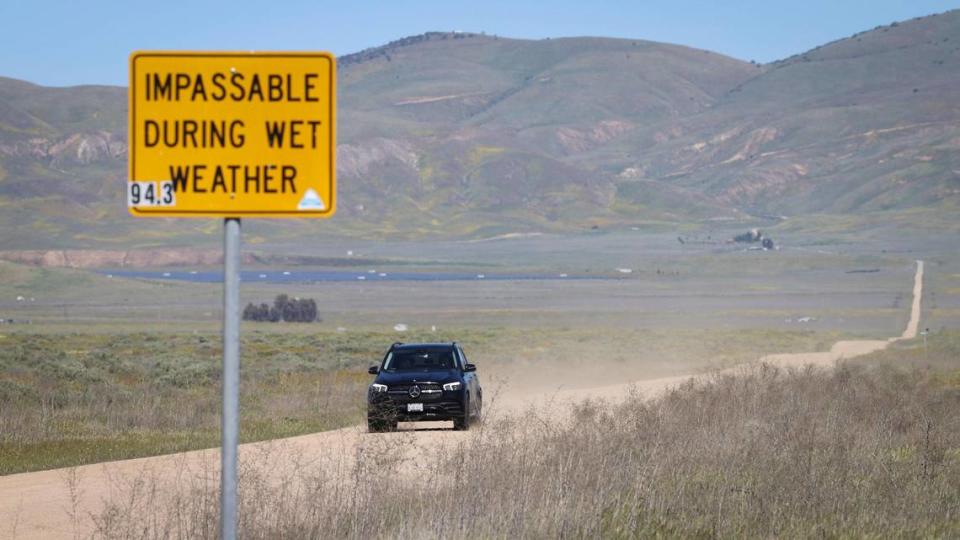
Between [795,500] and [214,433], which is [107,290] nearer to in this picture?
[214,433]

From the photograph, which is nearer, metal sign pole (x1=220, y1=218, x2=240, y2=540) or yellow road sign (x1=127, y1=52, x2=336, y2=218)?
metal sign pole (x1=220, y1=218, x2=240, y2=540)

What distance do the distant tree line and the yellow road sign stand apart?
7728cm

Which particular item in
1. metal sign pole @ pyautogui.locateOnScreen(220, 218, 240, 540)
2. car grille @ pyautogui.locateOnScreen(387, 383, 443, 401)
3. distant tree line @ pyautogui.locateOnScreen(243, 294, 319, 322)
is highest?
metal sign pole @ pyautogui.locateOnScreen(220, 218, 240, 540)

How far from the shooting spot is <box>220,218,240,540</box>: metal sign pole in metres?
6.58

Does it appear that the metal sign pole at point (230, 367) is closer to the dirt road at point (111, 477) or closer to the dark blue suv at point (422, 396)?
the dirt road at point (111, 477)

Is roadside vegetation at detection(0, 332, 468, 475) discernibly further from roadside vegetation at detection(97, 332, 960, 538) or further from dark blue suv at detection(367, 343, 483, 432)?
roadside vegetation at detection(97, 332, 960, 538)

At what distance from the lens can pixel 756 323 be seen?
258 feet

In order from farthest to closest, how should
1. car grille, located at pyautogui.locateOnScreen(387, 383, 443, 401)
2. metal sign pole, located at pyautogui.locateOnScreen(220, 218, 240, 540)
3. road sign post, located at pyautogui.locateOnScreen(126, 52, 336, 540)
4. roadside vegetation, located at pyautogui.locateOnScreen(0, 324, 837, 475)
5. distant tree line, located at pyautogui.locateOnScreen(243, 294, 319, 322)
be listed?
A: 1. distant tree line, located at pyautogui.locateOnScreen(243, 294, 319, 322)
2. car grille, located at pyautogui.locateOnScreen(387, 383, 443, 401)
3. roadside vegetation, located at pyautogui.locateOnScreen(0, 324, 837, 475)
4. road sign post, located at pyautogui.locateOnScreen(126, 52, 336, 540)
5. metal sign pole, located at pyautogui.locateOnScreen(220, 218, 240, 540)

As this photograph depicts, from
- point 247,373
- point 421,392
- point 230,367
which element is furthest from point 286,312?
point 230,367

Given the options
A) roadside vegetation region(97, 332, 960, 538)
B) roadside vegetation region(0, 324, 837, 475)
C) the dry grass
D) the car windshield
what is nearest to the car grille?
the car windshield

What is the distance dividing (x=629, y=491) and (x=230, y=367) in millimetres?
6643

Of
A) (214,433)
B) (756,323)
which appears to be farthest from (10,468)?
(756,323)

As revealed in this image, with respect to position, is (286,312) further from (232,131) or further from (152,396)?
(232,131)

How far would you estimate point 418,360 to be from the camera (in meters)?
26.2
